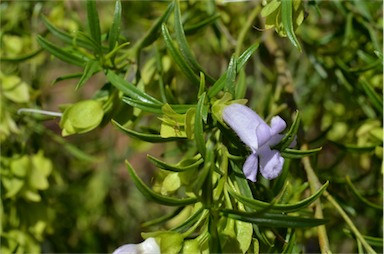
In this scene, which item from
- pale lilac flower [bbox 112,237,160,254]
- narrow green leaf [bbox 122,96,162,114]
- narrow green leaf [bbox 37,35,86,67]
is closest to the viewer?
pale lilac flower [bbox 112,237,160,254]

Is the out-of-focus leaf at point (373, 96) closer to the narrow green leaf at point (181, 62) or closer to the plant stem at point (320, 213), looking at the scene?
the plant stem at point (320, 213)

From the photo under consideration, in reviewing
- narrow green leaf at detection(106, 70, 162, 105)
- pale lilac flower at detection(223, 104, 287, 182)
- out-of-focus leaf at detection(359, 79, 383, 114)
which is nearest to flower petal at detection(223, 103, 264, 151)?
pale lilac flower at detection(223, 104, 287, 182)

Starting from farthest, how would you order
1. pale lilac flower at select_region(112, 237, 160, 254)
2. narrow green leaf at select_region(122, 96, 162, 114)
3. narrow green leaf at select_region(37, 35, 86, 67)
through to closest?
narrow green leaf at select_region(37, 35, 86, 67) < narrow green leaf at select_region(122, 96, 162, 114) < pale lilac flower at select_region(112, 237, 160, 254)

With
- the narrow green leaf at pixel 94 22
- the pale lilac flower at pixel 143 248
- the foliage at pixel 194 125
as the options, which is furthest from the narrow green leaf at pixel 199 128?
the narrow green leaf at pixel 94 22

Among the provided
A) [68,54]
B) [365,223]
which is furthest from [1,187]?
[365,223]

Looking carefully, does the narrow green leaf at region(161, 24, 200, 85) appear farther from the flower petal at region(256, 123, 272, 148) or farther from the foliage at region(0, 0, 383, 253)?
the flower petal at region(256, 123, 272, 148)

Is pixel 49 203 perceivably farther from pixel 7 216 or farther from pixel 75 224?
pixel 75 224

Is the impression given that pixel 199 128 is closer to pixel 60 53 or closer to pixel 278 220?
pixel 278 220
